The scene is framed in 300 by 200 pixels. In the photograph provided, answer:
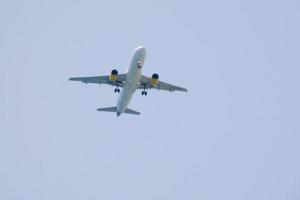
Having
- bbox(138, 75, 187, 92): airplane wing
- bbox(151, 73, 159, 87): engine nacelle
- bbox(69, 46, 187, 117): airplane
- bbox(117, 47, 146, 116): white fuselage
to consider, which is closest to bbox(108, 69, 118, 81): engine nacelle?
bbox(69, 46, 187, 117): airplane

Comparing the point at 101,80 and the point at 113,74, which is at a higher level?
Result: the point at 113,74

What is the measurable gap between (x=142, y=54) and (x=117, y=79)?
5.70 m

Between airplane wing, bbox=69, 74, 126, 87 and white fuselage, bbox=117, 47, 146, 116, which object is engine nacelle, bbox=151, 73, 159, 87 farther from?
airplane wing, bbox=69, 74, 126, 87

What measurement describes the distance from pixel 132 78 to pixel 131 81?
63 cm

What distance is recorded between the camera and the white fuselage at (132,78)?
215ft

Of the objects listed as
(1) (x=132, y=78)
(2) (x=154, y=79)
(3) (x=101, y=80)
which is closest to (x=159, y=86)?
(2) (x=154, y=79)

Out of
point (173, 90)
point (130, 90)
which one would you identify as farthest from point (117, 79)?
point (173, 90)

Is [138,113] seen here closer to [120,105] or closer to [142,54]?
[120,105]

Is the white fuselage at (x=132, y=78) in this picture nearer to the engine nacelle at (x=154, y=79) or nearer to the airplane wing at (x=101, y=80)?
the airplane wing at (x=101, y=80)

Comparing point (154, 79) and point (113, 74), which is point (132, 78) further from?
point (154, 79)

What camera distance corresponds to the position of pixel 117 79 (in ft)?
230

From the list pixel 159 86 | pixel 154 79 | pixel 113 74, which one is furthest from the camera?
pixel 159 86

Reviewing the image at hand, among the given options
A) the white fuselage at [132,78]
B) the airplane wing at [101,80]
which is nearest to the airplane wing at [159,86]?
the white fuselage at [132,78]

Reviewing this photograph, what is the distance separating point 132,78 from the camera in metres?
67.3
